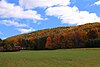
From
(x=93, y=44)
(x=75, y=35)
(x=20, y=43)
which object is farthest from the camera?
(x=20, y=43)

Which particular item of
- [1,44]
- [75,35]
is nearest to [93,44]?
[75,35]

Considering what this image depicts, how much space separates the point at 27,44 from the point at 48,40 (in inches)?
448

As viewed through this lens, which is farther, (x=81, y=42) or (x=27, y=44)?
(x=27, y=44)

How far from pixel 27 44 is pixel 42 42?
8.28 metres

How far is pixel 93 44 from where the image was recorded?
9831 cm

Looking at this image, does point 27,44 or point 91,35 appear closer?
point 91,35

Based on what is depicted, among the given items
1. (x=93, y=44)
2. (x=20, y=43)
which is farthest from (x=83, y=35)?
(x=20, y=43)

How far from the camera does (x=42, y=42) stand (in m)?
137

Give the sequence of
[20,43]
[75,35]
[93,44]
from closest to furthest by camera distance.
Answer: [93,44]
[75,35]
[20,43]

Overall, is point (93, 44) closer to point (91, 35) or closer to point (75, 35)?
point (91, 35)

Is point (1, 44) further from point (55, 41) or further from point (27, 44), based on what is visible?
point (55, 41)

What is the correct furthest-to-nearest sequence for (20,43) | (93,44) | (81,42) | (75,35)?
(20,43), (75,35), (81,42), (93,44)

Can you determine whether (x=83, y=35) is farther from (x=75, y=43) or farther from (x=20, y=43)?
(x=20, y=43)

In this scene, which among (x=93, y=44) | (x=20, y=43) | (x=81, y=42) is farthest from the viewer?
(x=20, y=43)
